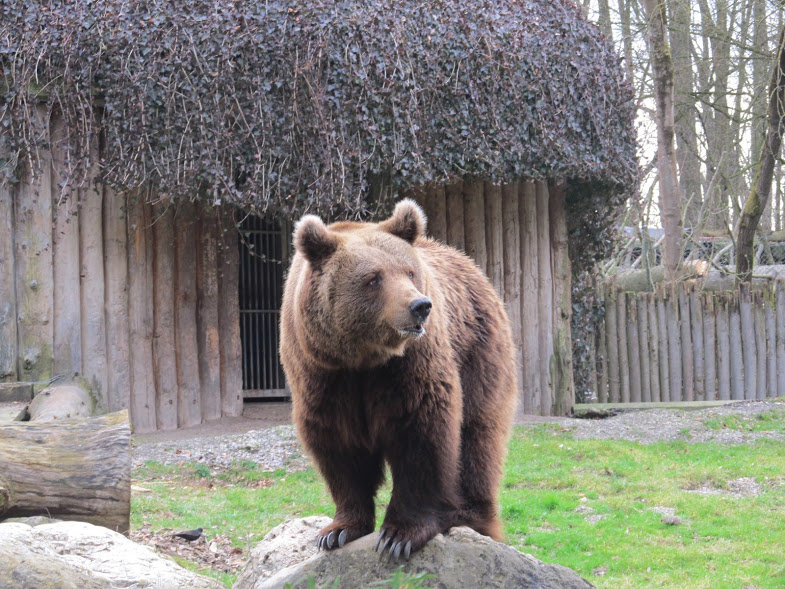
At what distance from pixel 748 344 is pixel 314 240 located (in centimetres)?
1132

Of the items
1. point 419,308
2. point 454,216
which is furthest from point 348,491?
point 454,216

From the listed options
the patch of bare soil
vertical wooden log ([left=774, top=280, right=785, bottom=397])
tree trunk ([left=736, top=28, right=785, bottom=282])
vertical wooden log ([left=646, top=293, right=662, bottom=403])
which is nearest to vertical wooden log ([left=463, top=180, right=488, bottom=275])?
vertical wooden log ([left=646, top=293, right=662, bottom=403])

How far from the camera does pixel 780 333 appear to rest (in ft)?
45.5

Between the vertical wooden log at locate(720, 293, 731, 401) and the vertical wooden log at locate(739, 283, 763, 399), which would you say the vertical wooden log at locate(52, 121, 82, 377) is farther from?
the vertical wooden log at locate(739, 283, 763, 399)

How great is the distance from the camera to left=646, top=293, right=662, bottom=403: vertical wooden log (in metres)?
13.6

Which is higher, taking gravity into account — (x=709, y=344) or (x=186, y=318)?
(x=186, y=318)

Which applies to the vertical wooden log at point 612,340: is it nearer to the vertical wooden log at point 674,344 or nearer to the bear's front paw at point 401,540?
the vertical wooden log at point 674,344

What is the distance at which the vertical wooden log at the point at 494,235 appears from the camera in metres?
11.9

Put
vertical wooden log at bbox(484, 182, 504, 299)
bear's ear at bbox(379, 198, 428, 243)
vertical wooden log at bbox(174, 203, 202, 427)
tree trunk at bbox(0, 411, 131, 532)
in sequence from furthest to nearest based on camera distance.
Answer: vertical wooden log at bbox(484, 182, 504, 299) < vertical wooden log at bbox(174, 203, 202, 427) < tree trunk at bbox(0, 411, 131, 532) < bear's ear at bbox(379, 198, 428, 243)

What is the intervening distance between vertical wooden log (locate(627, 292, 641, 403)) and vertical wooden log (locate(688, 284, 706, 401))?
34.6 inches

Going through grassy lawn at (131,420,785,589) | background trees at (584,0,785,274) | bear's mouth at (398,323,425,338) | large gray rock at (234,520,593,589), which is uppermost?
background trees at (584,0,785,274)

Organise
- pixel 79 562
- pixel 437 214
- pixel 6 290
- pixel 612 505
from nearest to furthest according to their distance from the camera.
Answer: pixel 79 562 → pixel 612 505 → pixel 6 290 → pixel 437 214

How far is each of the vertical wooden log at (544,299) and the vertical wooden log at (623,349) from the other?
5.97ft

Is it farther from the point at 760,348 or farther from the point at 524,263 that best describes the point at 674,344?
the point at 524,263
